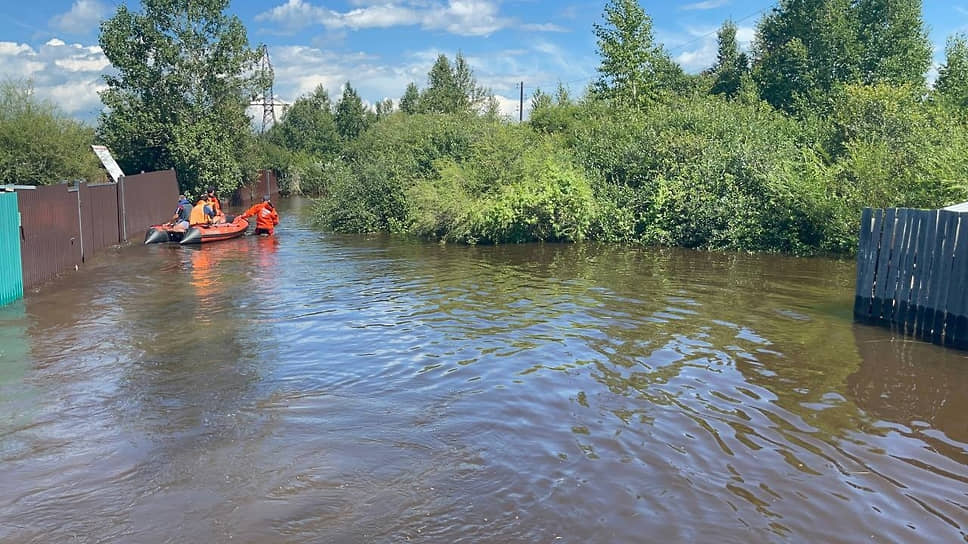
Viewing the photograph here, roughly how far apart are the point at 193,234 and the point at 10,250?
29.1 feet

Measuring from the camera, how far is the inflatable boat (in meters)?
21.7

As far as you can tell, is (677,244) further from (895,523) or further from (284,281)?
(895,523)

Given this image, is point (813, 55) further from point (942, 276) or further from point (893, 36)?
point (942, 276)

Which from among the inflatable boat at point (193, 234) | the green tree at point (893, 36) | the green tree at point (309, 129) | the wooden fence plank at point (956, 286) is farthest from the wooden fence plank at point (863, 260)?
the green tree at point (309, 129)

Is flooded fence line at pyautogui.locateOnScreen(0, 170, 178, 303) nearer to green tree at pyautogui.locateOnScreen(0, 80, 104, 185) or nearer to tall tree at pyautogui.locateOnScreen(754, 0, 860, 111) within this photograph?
green tree at pyautogui.locateOnScreen(0, 80, 104, 185)

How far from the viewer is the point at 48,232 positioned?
15.1 metres

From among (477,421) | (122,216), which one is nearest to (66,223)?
(122,216)

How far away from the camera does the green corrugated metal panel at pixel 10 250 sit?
12492 mm

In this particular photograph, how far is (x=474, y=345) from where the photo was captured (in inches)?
385

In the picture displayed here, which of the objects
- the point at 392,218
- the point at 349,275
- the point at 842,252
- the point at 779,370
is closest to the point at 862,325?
the point at 779,370

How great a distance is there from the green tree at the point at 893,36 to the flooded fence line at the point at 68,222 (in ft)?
116

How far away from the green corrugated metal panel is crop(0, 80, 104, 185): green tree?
16.2m

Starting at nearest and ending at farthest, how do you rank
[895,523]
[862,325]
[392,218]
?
1. [895,523]
2. [862,325]
3. [392,218]

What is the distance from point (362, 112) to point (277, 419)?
207ft
